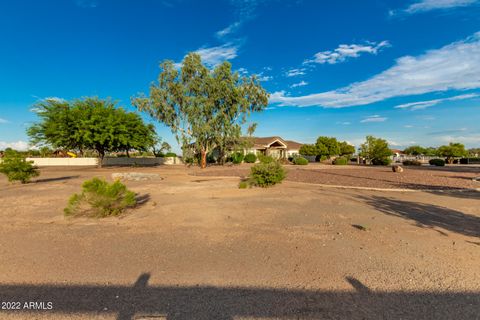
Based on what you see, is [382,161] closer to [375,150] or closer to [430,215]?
[375,150]

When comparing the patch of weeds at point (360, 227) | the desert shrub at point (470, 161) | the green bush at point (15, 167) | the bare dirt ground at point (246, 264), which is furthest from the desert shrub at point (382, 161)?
the green bush at point (15, 167)

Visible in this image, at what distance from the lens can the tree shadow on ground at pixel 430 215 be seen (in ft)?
18.6

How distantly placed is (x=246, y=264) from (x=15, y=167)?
1654 centimetres

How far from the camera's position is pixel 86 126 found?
2461 cm

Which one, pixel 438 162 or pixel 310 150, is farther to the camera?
pixel 310 150

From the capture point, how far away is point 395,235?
516 cm

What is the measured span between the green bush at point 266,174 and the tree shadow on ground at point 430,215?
426cm

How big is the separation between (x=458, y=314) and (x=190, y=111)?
94.2ft

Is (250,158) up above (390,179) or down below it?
above

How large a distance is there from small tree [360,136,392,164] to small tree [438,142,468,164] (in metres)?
17.1

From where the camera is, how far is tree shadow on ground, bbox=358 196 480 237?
5.67 meters

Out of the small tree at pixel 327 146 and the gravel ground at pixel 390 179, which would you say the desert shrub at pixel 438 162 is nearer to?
the small tree at pixel 327 146

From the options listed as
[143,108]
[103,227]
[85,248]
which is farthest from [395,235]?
[143,108]

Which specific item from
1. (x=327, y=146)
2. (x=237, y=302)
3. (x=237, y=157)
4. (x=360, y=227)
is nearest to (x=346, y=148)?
(x=327, y=146)
